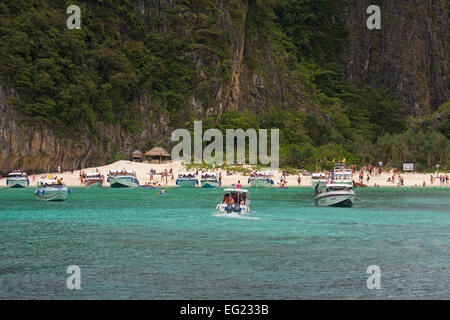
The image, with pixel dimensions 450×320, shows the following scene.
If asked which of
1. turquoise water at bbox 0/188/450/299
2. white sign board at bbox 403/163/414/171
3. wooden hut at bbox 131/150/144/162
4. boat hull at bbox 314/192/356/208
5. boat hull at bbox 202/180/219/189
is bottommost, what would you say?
turquoise water at bbox 0/188/450/299

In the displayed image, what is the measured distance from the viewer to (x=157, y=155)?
103688 mm

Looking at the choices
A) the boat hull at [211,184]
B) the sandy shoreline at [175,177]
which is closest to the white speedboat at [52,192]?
the sandy shoreline at [175,177]

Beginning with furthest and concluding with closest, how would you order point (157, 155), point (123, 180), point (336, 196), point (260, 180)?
point (157, 155) → point (260, 180) → point (123, 180) → point (336, 196)

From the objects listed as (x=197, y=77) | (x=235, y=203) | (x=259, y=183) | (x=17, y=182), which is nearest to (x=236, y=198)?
(x=235, y=203)

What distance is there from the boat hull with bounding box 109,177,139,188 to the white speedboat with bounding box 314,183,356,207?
3567cm

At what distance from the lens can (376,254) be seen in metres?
31.2

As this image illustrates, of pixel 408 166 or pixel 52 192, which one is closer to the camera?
pixel 52 192

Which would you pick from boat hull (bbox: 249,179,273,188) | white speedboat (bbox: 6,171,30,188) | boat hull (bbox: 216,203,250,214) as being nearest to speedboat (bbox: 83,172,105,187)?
white speedboat (bbox: 6,171,30,188)

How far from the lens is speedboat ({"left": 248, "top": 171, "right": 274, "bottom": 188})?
89938 mm

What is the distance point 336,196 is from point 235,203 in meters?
11.5

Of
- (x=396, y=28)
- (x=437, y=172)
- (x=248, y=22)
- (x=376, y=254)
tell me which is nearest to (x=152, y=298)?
(x=376, y=254)

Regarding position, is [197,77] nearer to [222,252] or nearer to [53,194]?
[53,194]

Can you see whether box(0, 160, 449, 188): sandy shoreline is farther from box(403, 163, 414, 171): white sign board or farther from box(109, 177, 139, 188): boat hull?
box(109, 177, 139, 188): boat hull
